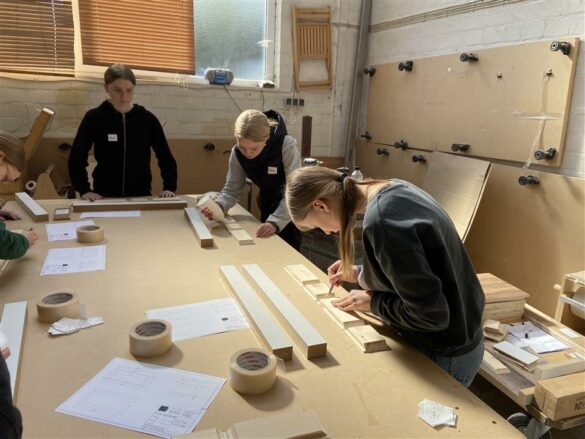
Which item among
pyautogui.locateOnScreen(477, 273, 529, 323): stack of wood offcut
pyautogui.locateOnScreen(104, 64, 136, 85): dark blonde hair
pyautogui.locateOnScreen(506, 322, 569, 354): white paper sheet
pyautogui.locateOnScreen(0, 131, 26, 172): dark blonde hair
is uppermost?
pyautogui.locateOnScreen(104, 64, 136, 85): dark blonde hair

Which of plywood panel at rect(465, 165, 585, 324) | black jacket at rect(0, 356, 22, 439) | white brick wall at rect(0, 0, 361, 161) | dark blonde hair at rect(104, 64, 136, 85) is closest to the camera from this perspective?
black jacket at rect(0, 356, 22, 439)

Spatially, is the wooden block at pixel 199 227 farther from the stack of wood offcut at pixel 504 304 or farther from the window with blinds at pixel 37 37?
the window with blinds at pixel 37 37

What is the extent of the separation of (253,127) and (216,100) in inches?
88.4

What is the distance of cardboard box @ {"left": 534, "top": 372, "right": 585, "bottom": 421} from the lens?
61.2 inches

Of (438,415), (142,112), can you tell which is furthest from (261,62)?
(438,415)

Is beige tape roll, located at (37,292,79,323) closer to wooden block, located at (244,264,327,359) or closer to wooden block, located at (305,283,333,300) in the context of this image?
wooden block, located at (244,264,327,359)

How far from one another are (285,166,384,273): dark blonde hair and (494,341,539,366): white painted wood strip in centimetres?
108

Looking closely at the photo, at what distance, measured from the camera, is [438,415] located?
0.94 m

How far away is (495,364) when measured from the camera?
71.7 inches

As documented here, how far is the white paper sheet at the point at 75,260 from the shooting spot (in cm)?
162

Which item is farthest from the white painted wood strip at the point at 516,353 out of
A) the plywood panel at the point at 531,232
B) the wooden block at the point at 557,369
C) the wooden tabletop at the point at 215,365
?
the plywood panel at the point at 531,232

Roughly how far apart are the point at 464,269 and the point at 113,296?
1051 mm

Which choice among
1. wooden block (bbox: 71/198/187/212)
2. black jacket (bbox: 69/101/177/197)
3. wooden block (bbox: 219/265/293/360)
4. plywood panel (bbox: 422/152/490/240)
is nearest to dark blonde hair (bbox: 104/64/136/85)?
black jacket (bbox: 69/101/177/197)

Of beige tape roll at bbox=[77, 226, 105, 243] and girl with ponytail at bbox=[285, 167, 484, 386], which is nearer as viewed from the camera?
girl with ponytail at bbox=[285, 167, 484, 386]
